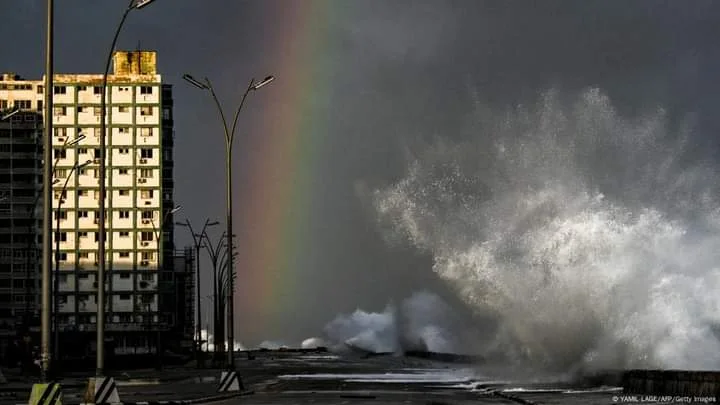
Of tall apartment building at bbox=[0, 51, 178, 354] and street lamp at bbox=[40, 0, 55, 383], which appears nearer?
street lamp at bbox=[40, 0, 55, 383]

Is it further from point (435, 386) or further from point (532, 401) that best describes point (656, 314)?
point (532, 401)

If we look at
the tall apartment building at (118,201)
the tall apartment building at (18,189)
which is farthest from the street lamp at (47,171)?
the tall apartment building at (18,189)

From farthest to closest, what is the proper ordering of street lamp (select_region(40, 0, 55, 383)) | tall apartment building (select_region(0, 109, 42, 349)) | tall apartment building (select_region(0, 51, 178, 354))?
1. tall apartment building (select_region(0, 109, 42, 349))
2. tall apartment building (select_region(0, 51, 178, 354))
3. street lamp (select_region(40, 0, 55, 383))

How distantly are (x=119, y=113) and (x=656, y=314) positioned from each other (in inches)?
4840

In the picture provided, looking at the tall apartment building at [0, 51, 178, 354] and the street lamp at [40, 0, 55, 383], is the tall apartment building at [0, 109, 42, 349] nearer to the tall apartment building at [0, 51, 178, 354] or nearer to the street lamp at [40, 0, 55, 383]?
the tall apartment building at [0, 51, 178, 354]

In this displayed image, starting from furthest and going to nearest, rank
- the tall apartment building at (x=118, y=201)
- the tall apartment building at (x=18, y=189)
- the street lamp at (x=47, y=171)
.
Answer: the tall apartment building at (x=18, y=189) → the tall apartment building at (x=118, y=201) → the street lamp at (x=47, y=171)

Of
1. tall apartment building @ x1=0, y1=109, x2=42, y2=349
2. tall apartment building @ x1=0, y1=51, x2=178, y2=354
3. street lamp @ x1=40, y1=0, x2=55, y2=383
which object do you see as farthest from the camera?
tall apartment building @ x1=0, y1=109, x2=42, y2=349

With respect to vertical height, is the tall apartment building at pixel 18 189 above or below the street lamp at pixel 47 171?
above

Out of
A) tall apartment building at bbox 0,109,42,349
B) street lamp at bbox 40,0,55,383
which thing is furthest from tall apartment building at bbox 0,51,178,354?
street lamp at bbox 40,0,55,383

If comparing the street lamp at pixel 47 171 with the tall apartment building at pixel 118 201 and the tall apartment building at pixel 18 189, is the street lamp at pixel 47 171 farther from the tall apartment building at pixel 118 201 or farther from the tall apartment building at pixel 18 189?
the tall apartment building at pixel 18 189

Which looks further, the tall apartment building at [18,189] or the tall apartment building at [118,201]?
the tall apartment building at [18,189]

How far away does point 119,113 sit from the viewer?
6890 inches

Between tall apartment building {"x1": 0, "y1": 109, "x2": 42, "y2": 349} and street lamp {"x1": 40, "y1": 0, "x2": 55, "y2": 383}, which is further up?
tall apartment building {"x1": 0, "y1": 109, "x2": 42, "y2": 349}

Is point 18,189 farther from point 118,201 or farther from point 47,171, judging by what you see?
point 47,171
